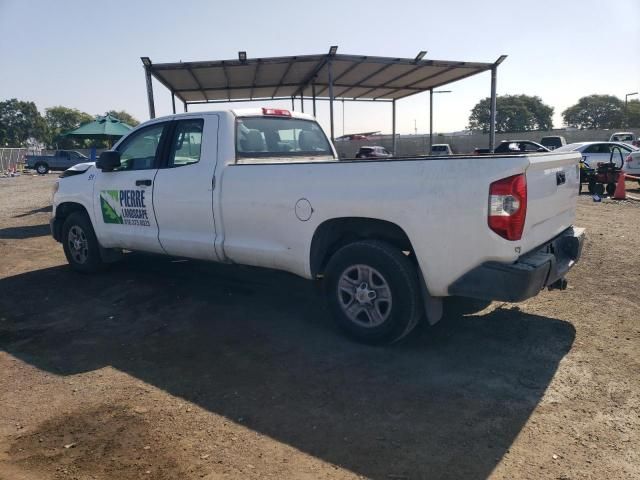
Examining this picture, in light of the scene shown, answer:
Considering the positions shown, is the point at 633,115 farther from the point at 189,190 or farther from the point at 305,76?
the point at 189,190

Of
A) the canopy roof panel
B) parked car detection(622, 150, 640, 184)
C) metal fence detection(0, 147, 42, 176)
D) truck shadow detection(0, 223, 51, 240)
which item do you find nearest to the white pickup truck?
truck shadow detection(0, 223, 51, 240)

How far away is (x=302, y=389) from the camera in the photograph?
334cm

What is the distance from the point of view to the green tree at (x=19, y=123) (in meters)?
86.6

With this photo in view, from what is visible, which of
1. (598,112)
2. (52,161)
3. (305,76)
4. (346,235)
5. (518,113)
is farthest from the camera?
(598,112)

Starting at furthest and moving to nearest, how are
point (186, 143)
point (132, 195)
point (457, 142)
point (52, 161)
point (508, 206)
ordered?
point (457, 142) < point (52, 161) < point (132, 195) < point (186, 143) < point (508, 206)

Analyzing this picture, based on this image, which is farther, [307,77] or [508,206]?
[307,77]

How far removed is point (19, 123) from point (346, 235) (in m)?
104


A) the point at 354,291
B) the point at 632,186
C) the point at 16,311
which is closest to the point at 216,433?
the point at 354,291

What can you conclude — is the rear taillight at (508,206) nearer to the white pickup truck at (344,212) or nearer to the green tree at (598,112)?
the white pickup truck at (344,212)

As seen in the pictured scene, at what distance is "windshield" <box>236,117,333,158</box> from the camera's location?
5.03m

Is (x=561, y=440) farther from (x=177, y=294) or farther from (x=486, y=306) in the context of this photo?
A: (x=177, y=294)

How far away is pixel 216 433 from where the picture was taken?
2.85m

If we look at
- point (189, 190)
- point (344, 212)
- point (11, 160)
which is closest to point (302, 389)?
point (344, 212)

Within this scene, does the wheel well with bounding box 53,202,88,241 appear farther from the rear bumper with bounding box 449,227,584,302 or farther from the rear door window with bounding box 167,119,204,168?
the rear bumper with bounding box 449,227,584,302
